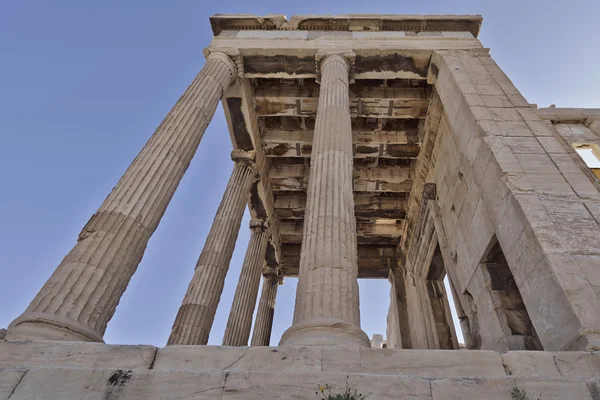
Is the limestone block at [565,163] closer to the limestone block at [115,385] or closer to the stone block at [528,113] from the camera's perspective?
the stone block at [528,113]

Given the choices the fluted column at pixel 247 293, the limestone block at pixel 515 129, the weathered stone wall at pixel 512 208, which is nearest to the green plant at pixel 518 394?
the weathered stone wall at pixel 512 208

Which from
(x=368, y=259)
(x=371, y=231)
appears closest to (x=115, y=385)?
(x=371, y=231)

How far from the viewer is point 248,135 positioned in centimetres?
1702

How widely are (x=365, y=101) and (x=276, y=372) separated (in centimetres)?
1368

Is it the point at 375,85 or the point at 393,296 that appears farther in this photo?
the point at 393,296

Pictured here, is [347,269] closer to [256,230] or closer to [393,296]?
[256,230]

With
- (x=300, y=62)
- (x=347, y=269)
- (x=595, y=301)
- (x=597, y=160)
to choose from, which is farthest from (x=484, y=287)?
(x=300, y=62)

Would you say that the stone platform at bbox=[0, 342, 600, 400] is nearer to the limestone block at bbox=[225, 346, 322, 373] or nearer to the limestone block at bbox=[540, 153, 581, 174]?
the limestone block at bbox=[225, 346, 322, 373]

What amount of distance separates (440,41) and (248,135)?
28.8ft

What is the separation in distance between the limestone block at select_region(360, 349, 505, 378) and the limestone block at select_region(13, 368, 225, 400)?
2126 mm

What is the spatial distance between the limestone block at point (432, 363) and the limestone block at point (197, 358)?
6.13ft

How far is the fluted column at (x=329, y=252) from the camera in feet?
20.5

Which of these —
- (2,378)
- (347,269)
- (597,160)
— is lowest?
(2,378)

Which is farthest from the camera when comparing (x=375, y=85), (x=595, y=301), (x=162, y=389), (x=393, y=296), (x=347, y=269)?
(x=393, y=296)
